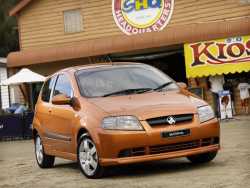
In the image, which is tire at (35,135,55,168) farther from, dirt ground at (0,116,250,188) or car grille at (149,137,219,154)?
car grille at (149,137,219,154)

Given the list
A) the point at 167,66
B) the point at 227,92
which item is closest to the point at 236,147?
the point at 227,92

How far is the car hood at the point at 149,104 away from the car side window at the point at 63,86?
83cm

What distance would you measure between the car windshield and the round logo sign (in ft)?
47.7

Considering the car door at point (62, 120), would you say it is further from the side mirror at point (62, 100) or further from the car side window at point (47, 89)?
the car side window at point (47, 89)

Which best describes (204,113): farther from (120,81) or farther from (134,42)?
(134,42)

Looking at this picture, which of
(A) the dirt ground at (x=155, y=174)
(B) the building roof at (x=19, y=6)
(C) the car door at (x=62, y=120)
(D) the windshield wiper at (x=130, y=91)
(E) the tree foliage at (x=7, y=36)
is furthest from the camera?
(E) the tree foliage at (x=7, y=36)

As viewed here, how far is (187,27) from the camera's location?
23453 mm

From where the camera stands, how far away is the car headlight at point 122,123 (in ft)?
29.6

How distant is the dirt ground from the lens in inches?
330

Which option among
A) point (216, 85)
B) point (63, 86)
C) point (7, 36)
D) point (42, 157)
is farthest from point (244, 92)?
point (7, 36)

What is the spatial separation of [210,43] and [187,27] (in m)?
1.10

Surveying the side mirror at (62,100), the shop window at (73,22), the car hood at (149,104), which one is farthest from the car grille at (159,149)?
the shop window at (73,22)

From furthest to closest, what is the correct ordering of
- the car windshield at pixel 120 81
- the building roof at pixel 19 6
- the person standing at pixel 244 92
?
the building roof at pixel 19 6 → the person standing at pixel 244 92 → the car windshield at pixel 120 81

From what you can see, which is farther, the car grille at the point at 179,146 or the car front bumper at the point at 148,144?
the car grille at the point at 179,146
